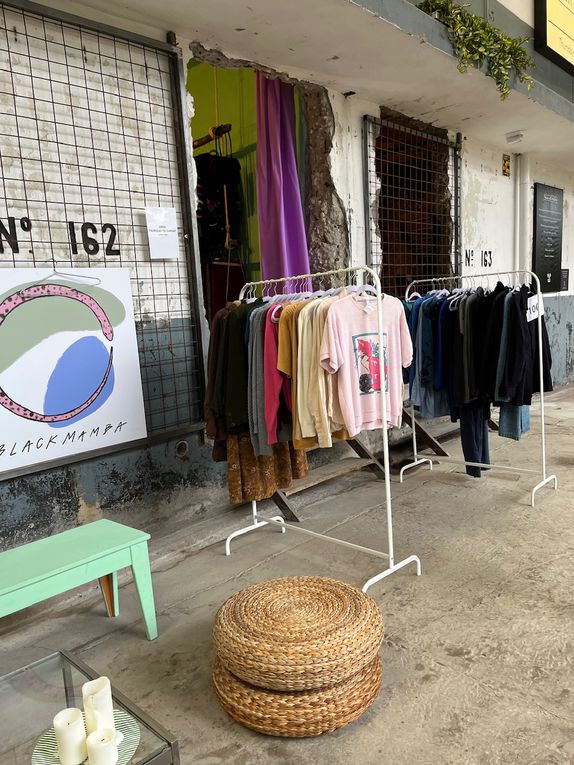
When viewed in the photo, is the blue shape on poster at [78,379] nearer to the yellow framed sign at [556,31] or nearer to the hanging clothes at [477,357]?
the hanging clothes at [477,357]

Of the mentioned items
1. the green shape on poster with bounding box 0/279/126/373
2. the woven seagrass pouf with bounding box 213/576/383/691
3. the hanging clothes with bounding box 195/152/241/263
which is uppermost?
the hanging clothes with bounding box 195/152/241/263

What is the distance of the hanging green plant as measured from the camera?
11.3 feet

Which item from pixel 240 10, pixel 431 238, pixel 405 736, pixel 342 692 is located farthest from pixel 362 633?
pixel 431 238

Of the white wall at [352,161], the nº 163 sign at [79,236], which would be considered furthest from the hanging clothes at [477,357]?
the nº 163 sign at [79,236]

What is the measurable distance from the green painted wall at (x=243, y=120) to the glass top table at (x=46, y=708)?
11.1ft

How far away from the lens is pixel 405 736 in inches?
66.7

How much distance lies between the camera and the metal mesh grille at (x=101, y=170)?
2520 millimetres

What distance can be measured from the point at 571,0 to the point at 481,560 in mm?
5057

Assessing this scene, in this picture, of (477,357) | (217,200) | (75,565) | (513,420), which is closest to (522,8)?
(217,200)

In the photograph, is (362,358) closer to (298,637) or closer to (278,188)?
(298,637)

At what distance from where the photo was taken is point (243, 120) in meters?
4.40

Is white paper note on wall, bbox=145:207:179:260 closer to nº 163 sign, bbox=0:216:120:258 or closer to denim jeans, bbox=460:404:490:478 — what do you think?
nº 163 sign, bbox=0:216:120:258

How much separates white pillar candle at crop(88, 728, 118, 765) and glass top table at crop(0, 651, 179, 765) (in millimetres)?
58

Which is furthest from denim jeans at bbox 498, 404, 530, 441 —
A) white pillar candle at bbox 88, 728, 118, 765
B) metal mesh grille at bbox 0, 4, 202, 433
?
white pillar candle at bbox 88, 728, 118, 765
